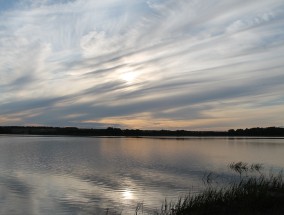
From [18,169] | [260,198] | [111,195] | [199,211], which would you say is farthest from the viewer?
[18,169]

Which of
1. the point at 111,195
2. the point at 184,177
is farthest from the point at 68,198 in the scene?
the point at 184,177

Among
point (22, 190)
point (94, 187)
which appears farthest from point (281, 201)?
point (22, 190)

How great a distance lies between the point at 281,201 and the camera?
13320 mm

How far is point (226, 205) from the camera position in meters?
12.8

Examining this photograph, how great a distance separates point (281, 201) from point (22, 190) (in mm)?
12338

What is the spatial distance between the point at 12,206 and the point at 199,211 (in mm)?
7751

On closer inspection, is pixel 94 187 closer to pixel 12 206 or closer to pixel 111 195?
pixel 111 195

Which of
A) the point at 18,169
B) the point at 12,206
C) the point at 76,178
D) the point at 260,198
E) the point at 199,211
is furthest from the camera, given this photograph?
the point at 18,169

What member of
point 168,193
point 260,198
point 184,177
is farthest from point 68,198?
point 184,177

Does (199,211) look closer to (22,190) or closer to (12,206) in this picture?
(12,206)

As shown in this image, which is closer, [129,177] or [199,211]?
[199,211]

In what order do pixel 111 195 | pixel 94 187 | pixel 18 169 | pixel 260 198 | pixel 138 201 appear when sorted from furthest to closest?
pixel 18 169 → pixel 94 187 → pixel 111 195 → pixel 138 201 → pixel 260 198

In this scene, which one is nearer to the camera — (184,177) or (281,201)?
(281,201)

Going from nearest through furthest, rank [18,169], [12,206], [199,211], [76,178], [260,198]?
[199,211] < [260,198] < [12,206] < [76,178] < [18,169]
